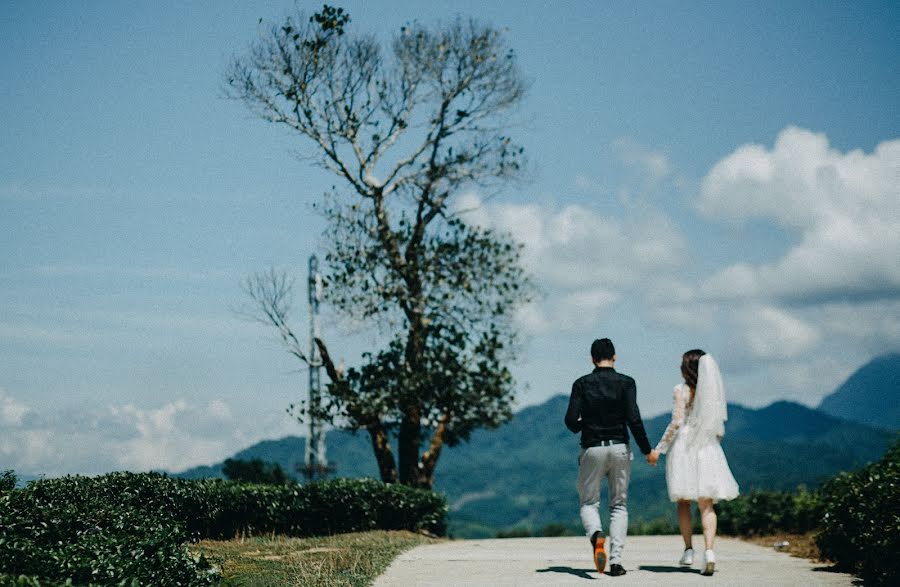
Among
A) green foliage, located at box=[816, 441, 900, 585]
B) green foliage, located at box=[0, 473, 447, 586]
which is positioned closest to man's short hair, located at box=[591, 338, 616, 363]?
green foliage, located at box=[816, 441, 900, 585]

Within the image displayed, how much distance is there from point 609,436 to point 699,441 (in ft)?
3.19

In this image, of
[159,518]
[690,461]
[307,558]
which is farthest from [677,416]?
[159,518]

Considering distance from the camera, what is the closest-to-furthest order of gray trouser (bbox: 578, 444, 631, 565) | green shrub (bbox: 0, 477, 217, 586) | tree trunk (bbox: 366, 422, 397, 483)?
green shrub (bbox: 0, 477, 217, 586)
gray trouser (bbox: 578, 444, 631, 565)
tree trunk (bbox: 366, 422, 397, 483)

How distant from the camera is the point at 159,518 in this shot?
961 centimetres

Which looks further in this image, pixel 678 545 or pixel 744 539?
pixel 744 539

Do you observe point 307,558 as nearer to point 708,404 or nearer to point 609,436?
point 609,436

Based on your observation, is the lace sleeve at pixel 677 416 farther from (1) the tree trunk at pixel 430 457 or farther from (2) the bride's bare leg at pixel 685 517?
(1) the tree trunk at pixel 430 457

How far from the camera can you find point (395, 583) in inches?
356

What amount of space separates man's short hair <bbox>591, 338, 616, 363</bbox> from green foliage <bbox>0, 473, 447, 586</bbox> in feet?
14.0

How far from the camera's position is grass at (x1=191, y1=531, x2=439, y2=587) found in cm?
908

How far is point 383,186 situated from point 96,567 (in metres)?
16.1

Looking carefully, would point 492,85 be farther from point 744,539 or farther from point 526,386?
point 744,539

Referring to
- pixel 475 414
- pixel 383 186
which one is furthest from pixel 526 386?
pixel 383 186

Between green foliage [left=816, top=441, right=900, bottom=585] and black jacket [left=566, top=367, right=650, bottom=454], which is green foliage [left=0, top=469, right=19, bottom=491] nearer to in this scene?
black jacket [left=566, top=367, right=650, bottom=454]
